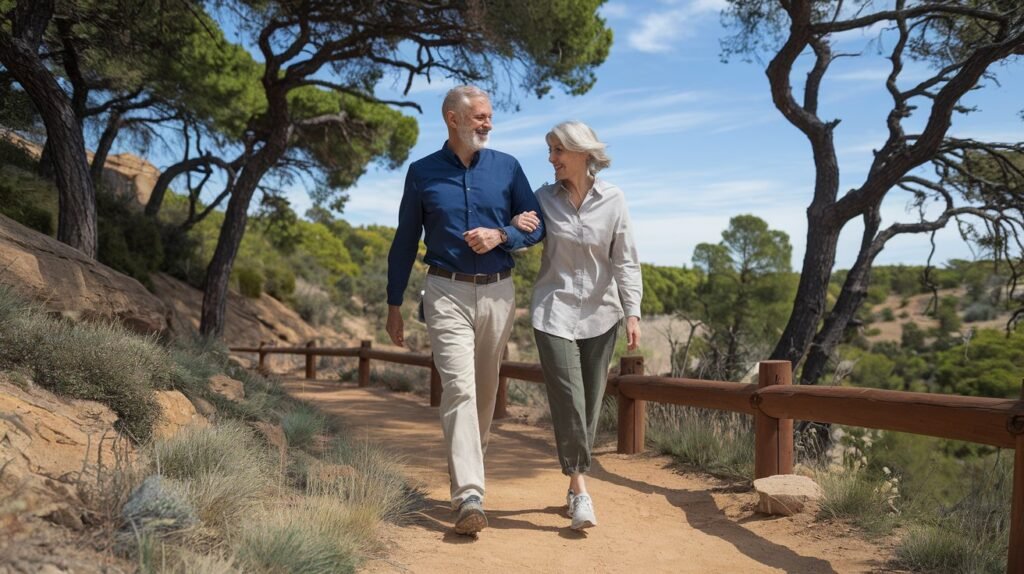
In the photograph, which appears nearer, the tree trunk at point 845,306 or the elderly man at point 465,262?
the elderly man at point 465,262

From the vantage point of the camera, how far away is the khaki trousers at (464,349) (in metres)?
4.02

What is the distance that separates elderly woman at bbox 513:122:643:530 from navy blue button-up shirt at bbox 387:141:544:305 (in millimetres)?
140

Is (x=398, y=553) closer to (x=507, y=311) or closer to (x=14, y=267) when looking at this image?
(x=507, y=311)

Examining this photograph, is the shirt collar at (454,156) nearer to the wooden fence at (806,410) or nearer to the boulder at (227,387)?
the wooden fence at (806,410)

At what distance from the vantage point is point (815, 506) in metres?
4.76

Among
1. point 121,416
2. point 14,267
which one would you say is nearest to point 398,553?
point 121,416

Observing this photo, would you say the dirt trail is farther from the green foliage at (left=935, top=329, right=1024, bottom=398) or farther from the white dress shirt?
the green foliage at (left=935, top=329, right=1024, bottom=398)

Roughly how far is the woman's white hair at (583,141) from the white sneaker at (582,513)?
5.67ft

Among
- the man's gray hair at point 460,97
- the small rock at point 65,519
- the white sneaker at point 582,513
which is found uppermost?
the man's gray hair at point 460,97

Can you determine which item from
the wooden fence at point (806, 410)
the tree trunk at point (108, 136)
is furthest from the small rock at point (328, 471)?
the tree trunk at point (108, 136)

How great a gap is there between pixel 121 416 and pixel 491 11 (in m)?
9.19

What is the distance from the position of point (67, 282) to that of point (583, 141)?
4.49 m

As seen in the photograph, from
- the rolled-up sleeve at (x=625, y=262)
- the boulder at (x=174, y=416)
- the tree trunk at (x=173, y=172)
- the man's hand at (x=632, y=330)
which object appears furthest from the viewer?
the tree trunk at (x=173, y=172)

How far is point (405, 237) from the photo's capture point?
431 centimetres
